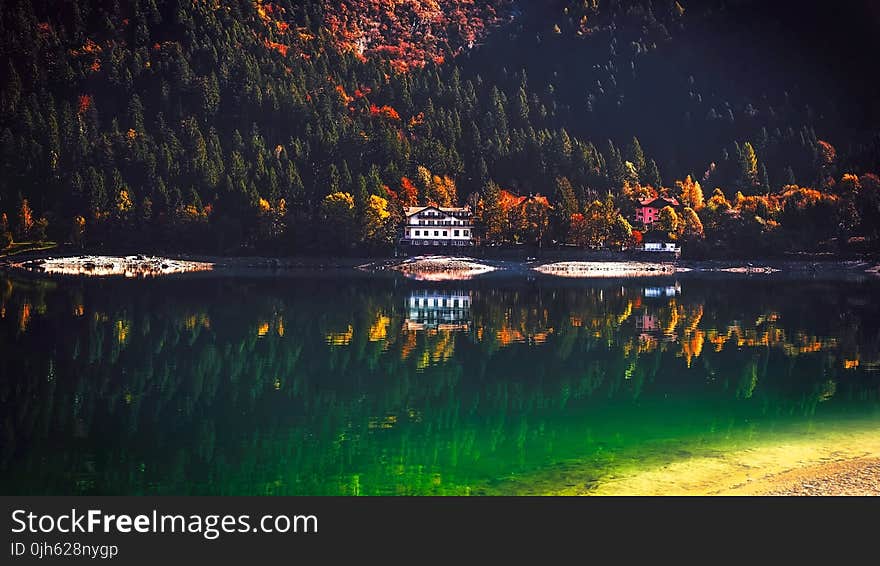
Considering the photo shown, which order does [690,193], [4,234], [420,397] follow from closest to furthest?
[420,397], [4,234], [690,193]

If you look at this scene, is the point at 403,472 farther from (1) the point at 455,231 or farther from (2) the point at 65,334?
(1) the point at 455,231

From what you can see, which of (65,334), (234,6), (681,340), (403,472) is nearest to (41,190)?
(234,6)

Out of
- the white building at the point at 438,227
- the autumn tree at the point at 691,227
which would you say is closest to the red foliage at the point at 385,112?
the white building at the point at 438,227

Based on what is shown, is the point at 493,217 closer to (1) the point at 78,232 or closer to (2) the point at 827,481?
(1) the point at 78,232

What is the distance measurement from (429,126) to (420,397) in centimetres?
7971

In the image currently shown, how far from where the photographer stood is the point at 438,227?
236ft

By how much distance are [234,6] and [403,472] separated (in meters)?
110

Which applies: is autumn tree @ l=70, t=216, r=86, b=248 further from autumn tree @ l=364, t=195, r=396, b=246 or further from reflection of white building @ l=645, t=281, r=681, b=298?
reflection of white building @ l=645, t=281, r=681, b=298

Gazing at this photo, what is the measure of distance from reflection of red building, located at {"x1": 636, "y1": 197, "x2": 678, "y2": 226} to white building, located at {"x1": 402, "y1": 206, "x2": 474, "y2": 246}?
1768 centimetres

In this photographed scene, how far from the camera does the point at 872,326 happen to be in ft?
83.9

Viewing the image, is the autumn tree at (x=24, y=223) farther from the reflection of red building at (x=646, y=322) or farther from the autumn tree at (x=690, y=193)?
the autumn tree at (x=690, y=193)

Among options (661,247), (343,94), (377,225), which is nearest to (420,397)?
(377,225)

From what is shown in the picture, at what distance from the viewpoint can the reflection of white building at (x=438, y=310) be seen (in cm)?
2516

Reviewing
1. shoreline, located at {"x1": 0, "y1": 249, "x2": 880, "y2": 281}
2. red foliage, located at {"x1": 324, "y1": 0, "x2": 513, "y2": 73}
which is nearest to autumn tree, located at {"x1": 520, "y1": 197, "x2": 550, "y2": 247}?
shoreline, located at {"x1": 0, "y1": 249, "x2": 880, "y2": 281}
